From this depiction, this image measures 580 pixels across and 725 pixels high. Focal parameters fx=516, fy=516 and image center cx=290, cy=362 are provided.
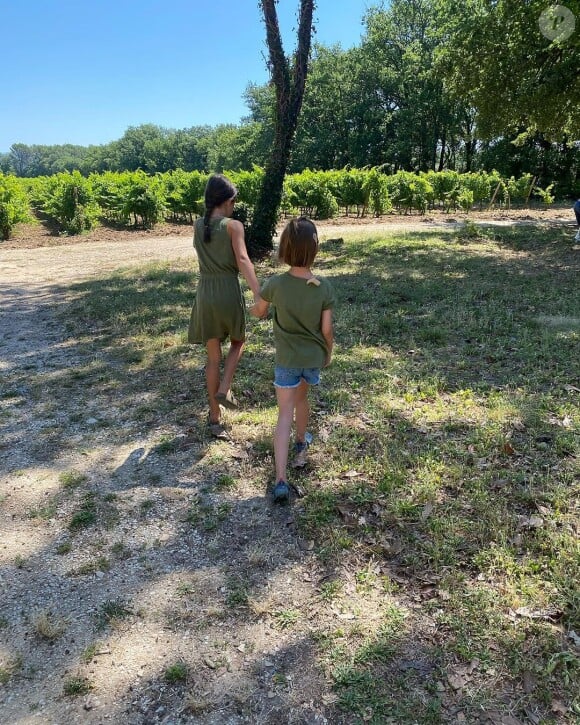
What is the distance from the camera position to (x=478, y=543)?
2576 mm

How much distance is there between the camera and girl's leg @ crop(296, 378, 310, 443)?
3121 mm

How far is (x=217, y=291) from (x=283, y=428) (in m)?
1.09

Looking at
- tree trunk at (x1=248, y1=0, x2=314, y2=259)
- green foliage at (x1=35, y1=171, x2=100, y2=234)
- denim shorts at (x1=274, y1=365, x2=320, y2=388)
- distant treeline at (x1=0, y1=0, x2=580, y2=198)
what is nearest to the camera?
denim shorts at (x1=274, y1=365, x2=320, y2=388)

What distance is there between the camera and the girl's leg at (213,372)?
3609mm

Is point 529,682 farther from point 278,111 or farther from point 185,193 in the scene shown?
point 185,193

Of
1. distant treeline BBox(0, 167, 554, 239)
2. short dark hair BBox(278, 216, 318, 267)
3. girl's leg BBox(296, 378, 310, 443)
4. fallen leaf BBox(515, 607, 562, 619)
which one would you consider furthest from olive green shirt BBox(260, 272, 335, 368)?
distant treeline BBox(0, 167, 554, 239)

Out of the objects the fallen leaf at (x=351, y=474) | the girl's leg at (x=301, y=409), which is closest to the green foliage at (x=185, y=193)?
A: the girl's leg at (x=301, y=409)

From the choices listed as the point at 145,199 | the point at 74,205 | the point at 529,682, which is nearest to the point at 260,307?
the point at 529,682

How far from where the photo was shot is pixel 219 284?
11.3 ft

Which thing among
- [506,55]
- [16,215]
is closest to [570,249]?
[506,55]

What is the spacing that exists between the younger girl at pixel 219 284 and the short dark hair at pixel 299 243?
36cm

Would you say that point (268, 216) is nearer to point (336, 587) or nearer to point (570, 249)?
point (570, 249)

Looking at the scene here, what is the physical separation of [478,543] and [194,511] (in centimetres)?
152

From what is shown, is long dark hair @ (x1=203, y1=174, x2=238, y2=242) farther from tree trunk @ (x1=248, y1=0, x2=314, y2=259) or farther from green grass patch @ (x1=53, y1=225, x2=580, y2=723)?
tree trunk @ (x1=248, y1=0, x2=314, y2=259)
